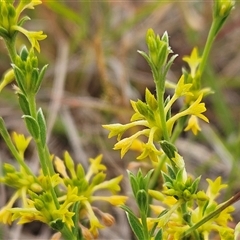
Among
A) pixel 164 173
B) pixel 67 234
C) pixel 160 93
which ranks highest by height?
pixel 160 93

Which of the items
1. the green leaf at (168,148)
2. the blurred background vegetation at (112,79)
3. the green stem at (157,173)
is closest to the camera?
the green leaf at (168,148)

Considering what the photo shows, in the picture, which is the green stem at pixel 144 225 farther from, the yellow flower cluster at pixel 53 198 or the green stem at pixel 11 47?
the green stem at pixel 11 47

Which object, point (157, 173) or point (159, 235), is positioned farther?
point (157, 173)

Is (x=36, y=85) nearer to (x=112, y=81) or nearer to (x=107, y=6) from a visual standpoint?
(x=112, y=81)

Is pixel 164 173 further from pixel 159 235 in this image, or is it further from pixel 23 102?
pixel 23 102

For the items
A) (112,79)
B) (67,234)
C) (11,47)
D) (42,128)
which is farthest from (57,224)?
(112,79)

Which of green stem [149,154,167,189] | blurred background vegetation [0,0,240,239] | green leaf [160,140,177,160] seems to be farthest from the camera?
blurred background vegetation [0,0,240,239]

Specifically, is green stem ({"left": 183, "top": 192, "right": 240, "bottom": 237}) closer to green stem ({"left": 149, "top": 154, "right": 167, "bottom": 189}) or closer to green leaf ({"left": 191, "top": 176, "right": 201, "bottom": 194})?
green leaf ({"left": 191, "top": 176, "right": 201, "bottom": 194})

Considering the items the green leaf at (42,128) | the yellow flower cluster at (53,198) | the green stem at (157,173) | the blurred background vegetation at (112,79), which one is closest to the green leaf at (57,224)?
the yellow flower cluster at (53,198)

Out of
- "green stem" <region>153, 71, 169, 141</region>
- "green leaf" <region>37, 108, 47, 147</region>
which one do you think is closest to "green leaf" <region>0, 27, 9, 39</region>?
"green leaf" <region>37, 108, 47, 147</region>
